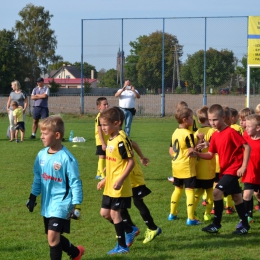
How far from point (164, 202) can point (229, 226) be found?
1.64 meters

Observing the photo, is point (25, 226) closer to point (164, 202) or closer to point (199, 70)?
point (164, 202)

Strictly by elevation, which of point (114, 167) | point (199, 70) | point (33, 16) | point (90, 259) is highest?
point (33, 16)

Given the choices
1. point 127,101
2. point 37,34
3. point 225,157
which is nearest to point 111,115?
point 225,157

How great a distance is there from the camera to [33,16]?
226 ft

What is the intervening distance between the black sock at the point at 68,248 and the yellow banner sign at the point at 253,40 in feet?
65.6

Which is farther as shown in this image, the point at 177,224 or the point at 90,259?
the point at 177,224

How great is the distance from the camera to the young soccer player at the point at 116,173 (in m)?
5.86

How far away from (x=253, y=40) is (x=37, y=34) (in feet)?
158

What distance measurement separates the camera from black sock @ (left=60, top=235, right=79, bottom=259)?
5.35m

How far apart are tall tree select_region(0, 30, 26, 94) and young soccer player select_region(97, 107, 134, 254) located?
54.1 metres

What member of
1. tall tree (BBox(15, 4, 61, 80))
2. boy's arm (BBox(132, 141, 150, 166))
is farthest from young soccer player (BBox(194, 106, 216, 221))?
tall tree (BBox(15, 4, 61, 80))

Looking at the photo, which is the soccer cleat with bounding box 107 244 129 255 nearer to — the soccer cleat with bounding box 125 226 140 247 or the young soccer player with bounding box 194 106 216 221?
the soccer cleat with bounding box 125 226 140 247

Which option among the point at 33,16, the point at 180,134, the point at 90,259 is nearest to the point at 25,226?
the point at 90,259

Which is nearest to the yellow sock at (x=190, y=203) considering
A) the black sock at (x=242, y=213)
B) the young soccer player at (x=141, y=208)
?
the black sock at (x=242, y=213)
